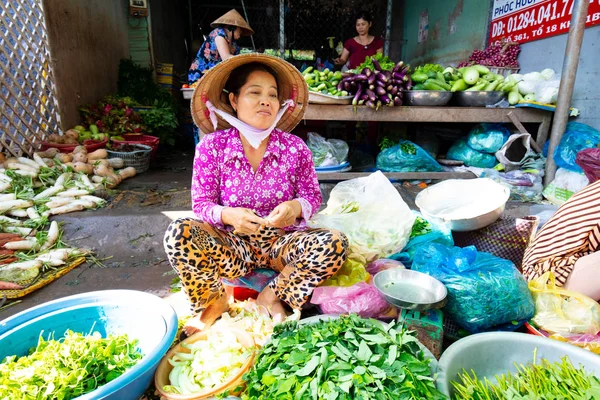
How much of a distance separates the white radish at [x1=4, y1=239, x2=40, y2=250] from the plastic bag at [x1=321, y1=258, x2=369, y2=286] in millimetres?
2519

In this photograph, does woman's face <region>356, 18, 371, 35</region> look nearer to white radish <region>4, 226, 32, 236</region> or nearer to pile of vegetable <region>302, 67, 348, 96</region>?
pile of vegetable <region>302, 67, 348, 96</region>

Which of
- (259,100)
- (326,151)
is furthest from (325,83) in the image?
(259,100)

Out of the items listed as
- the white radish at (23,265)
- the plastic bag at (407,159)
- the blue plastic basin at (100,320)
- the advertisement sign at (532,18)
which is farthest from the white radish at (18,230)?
the advertisement sign at (532,18)

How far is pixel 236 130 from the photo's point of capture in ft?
6.44

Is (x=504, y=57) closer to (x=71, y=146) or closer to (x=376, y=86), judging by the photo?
(x=376, y=86)

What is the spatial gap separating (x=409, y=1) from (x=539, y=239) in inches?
358

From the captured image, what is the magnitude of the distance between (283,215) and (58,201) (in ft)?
9.75

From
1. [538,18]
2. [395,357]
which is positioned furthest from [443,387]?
[538,18]

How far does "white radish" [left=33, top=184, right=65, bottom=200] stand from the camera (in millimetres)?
3703

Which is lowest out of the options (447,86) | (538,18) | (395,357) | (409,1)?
(395,357)

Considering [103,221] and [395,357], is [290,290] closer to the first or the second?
[395,357]

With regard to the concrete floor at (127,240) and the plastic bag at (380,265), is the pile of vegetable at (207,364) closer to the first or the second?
the concrete floor at (127,240)

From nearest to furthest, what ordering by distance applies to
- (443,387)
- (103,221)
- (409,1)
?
(443,387) → (103,221) → (409,1)

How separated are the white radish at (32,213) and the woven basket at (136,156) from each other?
1653mm
